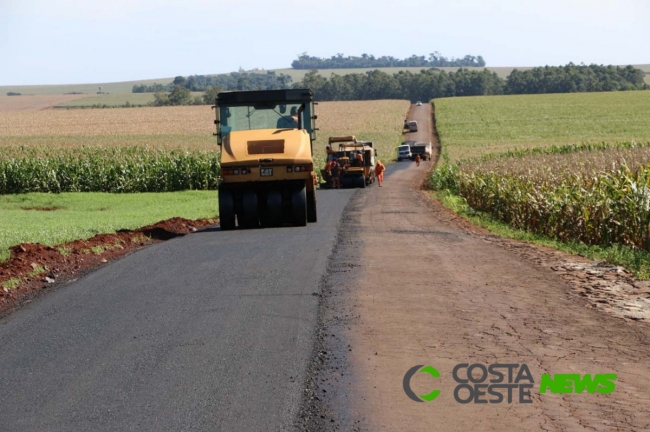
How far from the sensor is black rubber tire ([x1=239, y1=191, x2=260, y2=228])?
2039 centimetres

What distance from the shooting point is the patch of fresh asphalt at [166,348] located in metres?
7.24

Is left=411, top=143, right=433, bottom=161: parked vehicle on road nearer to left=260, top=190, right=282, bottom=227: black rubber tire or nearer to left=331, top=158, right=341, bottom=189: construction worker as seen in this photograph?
left=331, top=158, right=341, bottom=189: construction worker

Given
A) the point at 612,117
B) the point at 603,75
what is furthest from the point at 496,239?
the point at 603,75

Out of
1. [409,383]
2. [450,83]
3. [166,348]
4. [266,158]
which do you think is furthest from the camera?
[450,83]

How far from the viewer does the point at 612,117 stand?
9100cm

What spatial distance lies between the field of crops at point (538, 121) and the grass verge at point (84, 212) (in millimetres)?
27363

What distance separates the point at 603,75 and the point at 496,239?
14813 centimetres

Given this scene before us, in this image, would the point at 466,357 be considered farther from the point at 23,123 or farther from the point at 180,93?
the point at 180,93

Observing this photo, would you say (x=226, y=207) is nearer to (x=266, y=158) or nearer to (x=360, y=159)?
(x=266, y=158)

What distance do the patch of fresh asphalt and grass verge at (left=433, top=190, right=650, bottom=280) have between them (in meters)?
4.94

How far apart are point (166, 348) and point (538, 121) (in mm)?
88544

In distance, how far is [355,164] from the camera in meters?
43.0

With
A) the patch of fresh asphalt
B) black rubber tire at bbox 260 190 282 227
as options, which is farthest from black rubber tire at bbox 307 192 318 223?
the patch of fresh asphalt

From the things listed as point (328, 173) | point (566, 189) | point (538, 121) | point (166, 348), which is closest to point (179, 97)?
point (538, 121)
